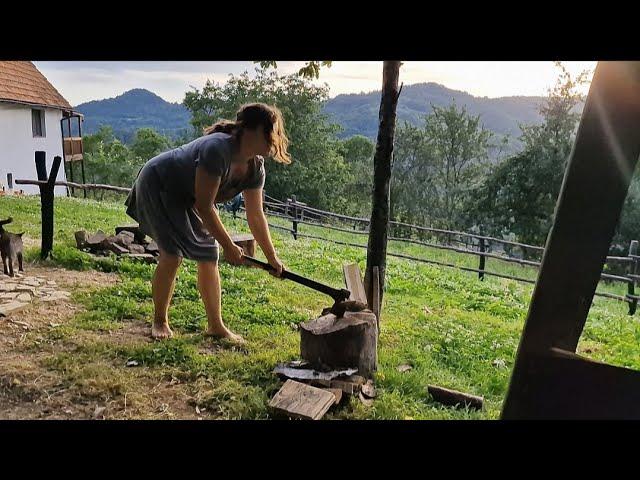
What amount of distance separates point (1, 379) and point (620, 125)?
233 centimetres

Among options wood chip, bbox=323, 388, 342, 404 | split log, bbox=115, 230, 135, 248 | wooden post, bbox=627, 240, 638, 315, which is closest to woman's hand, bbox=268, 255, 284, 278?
wood chip, bbox=323, 388, 342, 404

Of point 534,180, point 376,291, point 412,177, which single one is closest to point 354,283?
point 376,291

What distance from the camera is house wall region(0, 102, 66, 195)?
6.07 metres

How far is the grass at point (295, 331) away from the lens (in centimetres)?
214

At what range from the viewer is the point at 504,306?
3.83 metres

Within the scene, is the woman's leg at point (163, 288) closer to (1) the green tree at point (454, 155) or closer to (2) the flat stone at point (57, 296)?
(2) the flat stone at point (57, 296)

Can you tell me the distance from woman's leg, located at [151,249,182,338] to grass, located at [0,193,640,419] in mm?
116

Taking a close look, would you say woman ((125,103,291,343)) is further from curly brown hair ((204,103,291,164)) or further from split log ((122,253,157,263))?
split log ((122,253,157,263))

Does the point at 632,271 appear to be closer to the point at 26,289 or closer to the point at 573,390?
the point at 573,390

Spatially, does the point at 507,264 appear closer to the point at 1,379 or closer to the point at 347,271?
the point at 347,271
